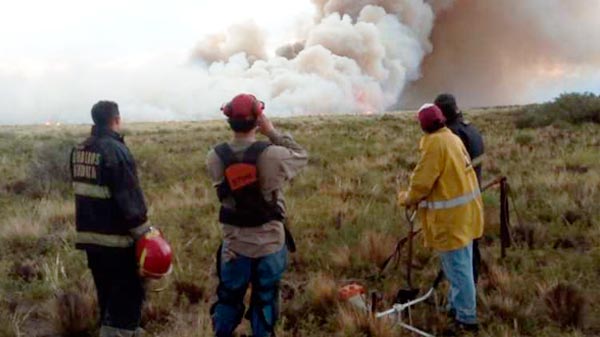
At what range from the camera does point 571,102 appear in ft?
86.9

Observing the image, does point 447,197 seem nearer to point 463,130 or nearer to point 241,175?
point 463,130

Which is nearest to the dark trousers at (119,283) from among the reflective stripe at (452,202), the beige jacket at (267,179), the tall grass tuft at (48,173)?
the beige jacket at (267,179)

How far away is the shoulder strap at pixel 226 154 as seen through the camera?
3.91 meters

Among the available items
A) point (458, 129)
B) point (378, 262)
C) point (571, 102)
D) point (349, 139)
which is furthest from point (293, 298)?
point (571, 102)

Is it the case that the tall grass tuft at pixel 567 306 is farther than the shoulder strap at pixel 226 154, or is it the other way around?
the tall grass tuft at pixel 567 306

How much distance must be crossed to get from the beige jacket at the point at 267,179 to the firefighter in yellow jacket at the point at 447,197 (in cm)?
110

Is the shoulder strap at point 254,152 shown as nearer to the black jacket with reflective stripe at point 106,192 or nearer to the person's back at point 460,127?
the black jacket with reflective stripe at point 106,192

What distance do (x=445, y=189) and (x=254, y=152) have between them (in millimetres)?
1632

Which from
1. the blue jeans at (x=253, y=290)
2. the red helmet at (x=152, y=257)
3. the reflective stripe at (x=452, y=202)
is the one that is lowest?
the blue jeans at (x=253, y=290)

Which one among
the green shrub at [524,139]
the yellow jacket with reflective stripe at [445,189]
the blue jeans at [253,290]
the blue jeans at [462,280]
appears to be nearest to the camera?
the blue jeans at [253,290]

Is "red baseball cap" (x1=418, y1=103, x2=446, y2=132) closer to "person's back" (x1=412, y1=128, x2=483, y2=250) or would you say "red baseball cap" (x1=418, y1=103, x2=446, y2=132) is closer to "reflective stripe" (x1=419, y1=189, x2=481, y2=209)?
"person's back" (x1=412, y1=128, x2=483, y2=250)

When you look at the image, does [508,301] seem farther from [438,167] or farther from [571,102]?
[571,102]

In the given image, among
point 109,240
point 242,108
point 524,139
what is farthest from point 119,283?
point 524,139

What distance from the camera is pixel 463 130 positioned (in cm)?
545
